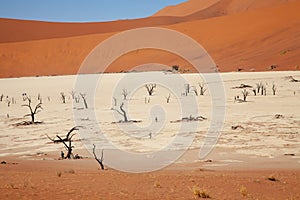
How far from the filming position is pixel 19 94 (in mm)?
31781

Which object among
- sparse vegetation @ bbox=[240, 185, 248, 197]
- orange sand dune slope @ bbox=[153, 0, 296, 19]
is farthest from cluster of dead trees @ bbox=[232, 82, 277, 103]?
orange sand dune slope @ bbox=[153, 0, 296, 19]

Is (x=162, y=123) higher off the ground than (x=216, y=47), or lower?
lower

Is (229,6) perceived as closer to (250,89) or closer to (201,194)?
(250,89)

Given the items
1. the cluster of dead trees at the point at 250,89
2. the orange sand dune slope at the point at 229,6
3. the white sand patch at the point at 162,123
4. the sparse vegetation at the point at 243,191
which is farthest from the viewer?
the orange sand dune slope at the point at 229,6

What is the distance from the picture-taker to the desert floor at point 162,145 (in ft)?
28.8

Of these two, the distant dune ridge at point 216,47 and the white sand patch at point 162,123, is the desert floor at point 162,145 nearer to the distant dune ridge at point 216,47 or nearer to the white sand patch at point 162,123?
the white sand patch at point 162,123

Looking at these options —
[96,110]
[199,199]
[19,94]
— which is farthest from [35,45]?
[199,199]

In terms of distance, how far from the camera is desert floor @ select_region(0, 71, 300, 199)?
8773mm

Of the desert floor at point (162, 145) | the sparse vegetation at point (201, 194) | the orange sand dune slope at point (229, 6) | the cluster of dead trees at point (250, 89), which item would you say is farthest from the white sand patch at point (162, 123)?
the orange sand dune slope at point (229, 6)

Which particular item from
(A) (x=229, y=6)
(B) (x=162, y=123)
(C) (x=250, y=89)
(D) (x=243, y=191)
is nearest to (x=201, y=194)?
(D) (x=243, y=191)

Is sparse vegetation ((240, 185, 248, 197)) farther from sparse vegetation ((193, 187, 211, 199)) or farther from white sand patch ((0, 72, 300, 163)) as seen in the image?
white sand patch ((0, 72, 300, 163))

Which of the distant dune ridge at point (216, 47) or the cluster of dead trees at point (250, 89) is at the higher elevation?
the distant dune ridge at point (216, 47)

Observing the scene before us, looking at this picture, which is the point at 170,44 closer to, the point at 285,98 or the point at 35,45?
the point at 35,45

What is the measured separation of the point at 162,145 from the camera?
48.1 feet
